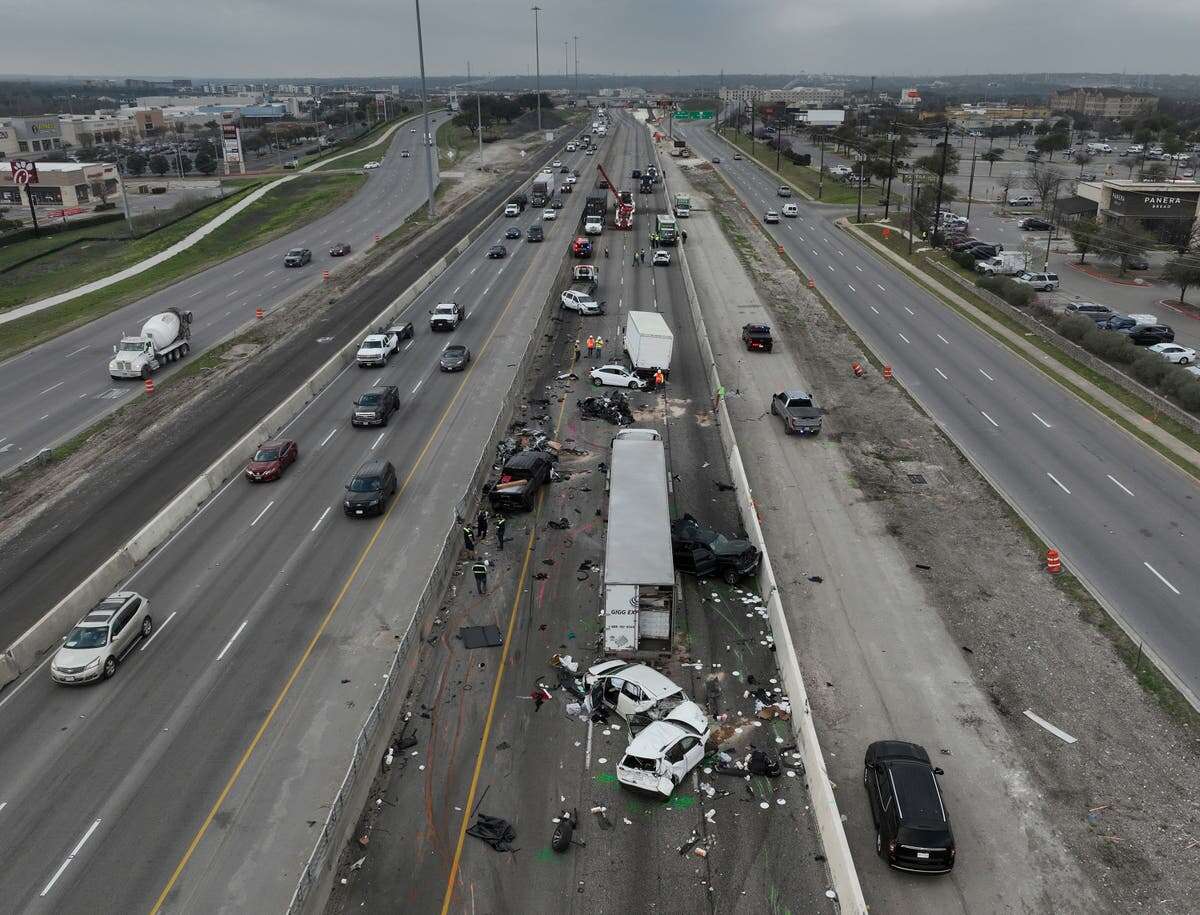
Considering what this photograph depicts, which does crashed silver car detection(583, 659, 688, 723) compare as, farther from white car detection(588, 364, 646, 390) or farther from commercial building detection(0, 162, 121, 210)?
commercial building detection(0, 162, 121, 210)

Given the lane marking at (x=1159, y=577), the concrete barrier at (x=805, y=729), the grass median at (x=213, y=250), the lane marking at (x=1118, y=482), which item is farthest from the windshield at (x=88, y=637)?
the grass median at (x=213, y=250)

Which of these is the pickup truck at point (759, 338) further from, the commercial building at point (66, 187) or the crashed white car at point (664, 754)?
the commercial building at point (66, 187)

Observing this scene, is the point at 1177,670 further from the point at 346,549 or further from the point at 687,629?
the point at 346,549

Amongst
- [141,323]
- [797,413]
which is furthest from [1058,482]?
[141,323]

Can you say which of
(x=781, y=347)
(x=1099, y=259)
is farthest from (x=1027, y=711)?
(x=1099, y=259)

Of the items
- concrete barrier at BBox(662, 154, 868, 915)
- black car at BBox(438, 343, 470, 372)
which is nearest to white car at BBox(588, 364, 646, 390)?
black car at BBox(438, 343, 470, 372)

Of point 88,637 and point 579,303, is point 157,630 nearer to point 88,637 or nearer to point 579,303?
point 88,637
